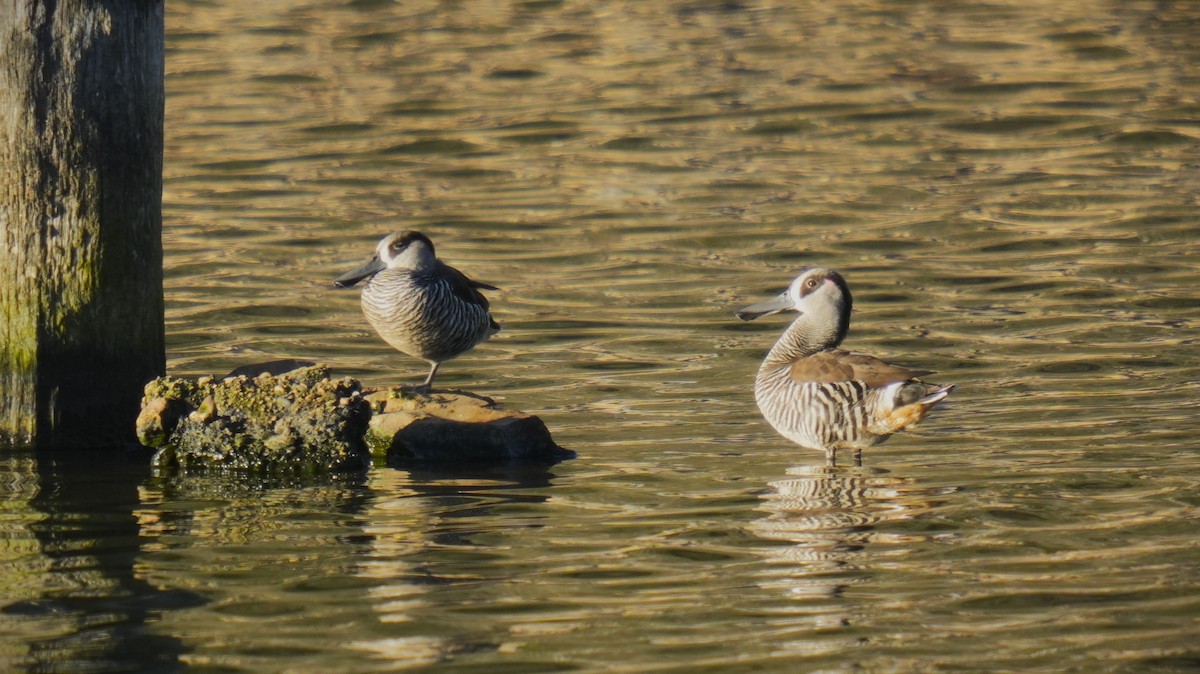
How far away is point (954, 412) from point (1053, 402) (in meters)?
0.54

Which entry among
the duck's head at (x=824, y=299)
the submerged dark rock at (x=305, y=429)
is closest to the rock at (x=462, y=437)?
the submerged dark rock at (x=305, y=429)

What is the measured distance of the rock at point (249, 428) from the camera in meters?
8.13

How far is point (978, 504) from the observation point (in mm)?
7277

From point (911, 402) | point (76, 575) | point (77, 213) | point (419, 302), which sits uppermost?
point (77, 213)

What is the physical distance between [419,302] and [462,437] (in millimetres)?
1334

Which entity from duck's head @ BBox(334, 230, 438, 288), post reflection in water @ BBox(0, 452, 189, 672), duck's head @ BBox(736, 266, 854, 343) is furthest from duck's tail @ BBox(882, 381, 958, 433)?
post reflection in water @ BBox(0, 452, 189, 672)

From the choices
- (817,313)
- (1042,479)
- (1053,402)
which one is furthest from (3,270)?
(1053,402)

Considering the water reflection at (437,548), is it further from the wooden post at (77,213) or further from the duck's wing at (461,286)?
the duck's wing at (461,286)

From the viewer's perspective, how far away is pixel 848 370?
8.45 meters

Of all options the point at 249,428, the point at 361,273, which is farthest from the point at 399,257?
the point at 249,428

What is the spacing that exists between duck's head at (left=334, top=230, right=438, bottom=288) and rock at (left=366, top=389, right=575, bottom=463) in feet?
5.06

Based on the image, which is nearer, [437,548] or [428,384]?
[437,548]

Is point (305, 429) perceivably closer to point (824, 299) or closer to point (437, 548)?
point (437, 548)

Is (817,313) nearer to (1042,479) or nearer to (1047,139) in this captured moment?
(1042,479)
